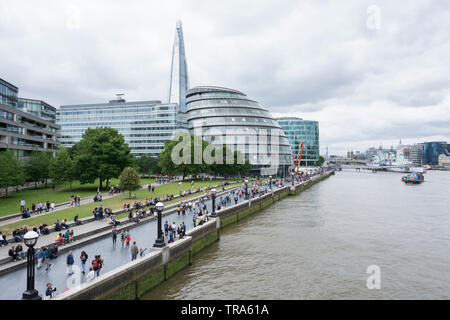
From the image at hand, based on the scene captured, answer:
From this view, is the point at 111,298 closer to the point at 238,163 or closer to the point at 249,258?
the point at 249,258

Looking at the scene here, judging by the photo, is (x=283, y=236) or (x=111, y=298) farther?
(x=283, y=236)

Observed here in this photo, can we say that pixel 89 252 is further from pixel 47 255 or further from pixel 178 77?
pixel 178 77

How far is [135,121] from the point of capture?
12100 cm

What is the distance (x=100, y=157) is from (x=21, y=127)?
20.2 metres

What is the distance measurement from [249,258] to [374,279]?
751 cm

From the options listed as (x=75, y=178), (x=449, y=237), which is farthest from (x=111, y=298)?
(x=75, y=178)

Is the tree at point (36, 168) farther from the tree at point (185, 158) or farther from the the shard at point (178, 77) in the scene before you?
the the shard at point (178, 77)

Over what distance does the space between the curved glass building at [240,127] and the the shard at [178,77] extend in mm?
74159

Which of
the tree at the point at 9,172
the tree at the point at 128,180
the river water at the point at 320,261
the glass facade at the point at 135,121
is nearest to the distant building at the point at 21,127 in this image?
the tree at the point at 9,172

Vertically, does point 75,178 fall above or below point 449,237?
above

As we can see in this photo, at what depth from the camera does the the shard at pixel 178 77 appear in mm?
162625

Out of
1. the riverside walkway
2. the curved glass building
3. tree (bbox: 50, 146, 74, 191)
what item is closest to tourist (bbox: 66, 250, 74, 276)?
the riverside walkway

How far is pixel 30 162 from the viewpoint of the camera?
45.9 m

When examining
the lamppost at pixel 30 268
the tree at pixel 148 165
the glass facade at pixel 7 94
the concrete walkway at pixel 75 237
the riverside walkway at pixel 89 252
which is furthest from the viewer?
the tree at pixel 148 165
